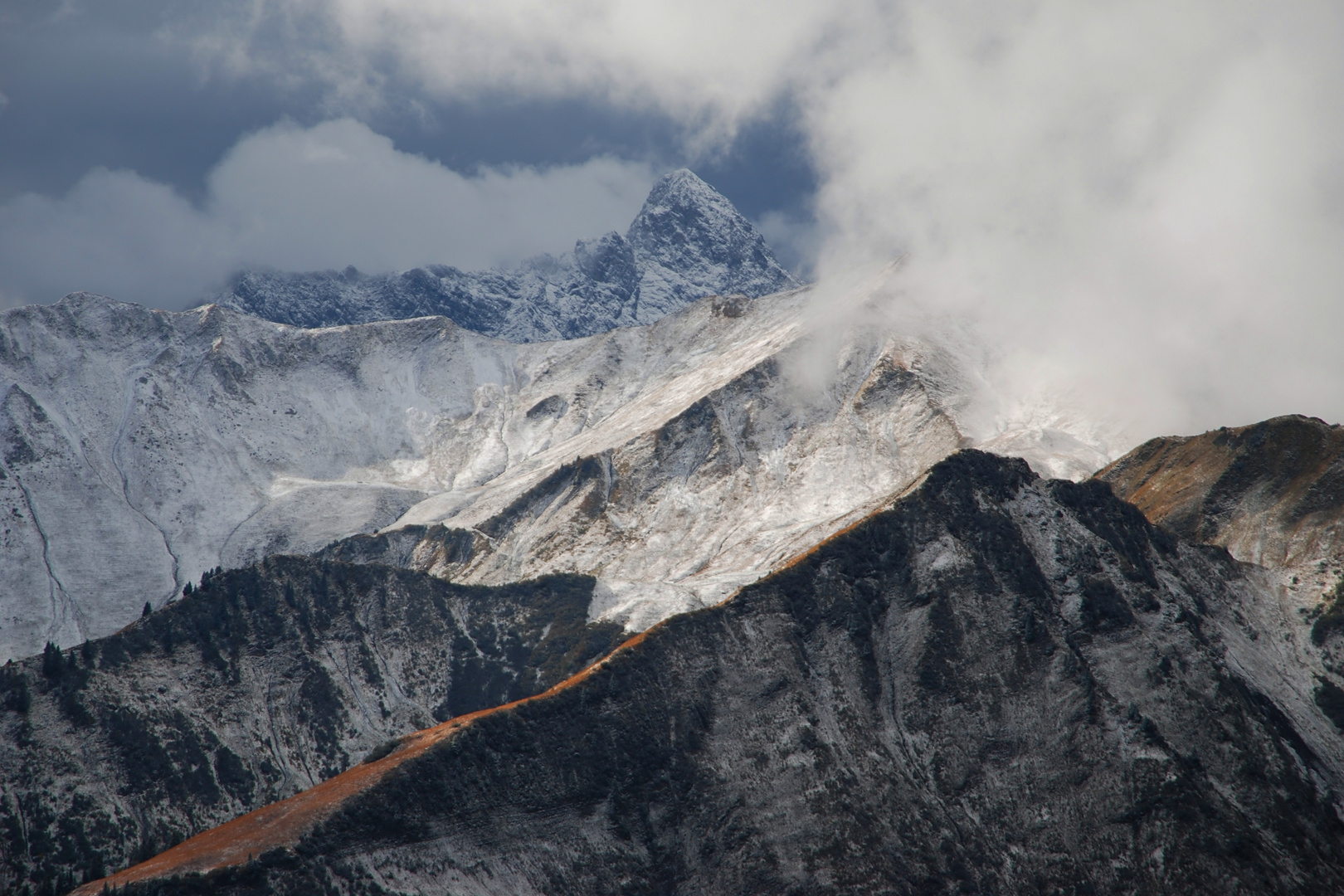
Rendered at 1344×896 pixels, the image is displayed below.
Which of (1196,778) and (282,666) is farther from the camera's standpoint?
(282,666)

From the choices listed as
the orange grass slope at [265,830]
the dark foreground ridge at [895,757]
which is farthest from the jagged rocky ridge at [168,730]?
the dark foreground ridge at [895,757]

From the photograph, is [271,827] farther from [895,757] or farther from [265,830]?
[895,757]

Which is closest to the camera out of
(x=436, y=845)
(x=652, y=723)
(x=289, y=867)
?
(x=289, y=867)

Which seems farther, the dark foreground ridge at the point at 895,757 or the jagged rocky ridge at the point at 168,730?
the jagged rocky ridge at the point at 168,730

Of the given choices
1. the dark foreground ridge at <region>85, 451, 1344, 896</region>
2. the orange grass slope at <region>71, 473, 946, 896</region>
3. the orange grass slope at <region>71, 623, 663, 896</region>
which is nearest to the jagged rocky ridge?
the orange grass slope at <region>71, 623, 663, 896</region>

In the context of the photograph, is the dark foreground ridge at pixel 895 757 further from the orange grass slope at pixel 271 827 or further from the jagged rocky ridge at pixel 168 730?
the jagged rocky ridge at pixel 168 730

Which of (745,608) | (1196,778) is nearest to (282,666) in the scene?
(745,608)

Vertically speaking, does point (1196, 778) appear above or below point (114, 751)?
below

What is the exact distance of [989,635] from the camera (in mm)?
164625

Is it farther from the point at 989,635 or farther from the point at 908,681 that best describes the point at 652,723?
the point at 989,635

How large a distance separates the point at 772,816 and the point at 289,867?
59479mm

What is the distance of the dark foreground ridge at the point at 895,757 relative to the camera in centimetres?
13612

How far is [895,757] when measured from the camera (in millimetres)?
155750

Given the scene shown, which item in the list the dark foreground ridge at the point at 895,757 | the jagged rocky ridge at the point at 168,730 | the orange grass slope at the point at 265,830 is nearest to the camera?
the orange grass slope at the point at 265,830
